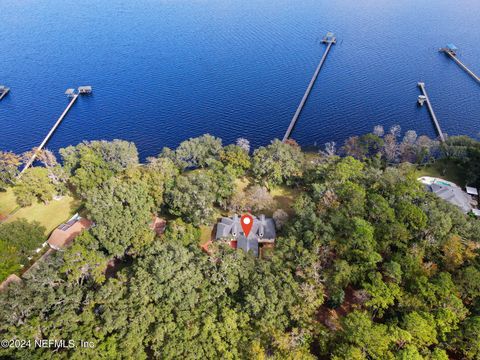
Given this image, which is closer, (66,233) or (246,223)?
(246,223)

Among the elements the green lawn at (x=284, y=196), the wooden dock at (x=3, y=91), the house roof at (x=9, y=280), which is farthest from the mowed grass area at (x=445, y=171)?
the wooden dock at (x=3, y=91)

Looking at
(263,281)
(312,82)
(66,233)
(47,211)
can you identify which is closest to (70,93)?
(47,211)

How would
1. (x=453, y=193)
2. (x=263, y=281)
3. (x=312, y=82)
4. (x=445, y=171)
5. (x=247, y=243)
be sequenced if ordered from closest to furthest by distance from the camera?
(x=263, y=281), (x=247, y=243), (x=453, y=193), (x=445, y=171), (x=312, y=82)

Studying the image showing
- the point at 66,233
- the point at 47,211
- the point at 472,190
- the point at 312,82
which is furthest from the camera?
the point at 312,82

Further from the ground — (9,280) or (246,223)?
(9,280)

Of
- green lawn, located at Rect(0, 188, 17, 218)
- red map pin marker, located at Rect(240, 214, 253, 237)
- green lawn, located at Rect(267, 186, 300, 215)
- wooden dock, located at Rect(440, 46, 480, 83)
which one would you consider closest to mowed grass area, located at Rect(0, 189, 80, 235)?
green lawn, located at Rect(0, 188, 17, 218)

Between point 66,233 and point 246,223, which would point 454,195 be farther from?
point 66,233
